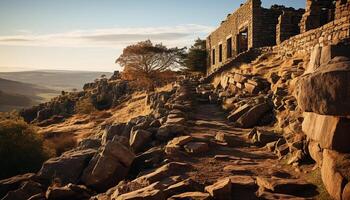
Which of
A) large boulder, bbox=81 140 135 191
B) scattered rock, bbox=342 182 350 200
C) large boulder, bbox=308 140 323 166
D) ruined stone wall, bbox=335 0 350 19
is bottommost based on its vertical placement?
large boulder, bbox=81 140 135 191

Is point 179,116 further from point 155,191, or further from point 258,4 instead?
point 258,4

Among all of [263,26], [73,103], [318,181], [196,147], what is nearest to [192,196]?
[318,181]

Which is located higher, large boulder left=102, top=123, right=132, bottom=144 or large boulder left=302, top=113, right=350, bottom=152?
large boulder left=302, top=113, right=350, bottom=152

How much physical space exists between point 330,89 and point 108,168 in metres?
5.66

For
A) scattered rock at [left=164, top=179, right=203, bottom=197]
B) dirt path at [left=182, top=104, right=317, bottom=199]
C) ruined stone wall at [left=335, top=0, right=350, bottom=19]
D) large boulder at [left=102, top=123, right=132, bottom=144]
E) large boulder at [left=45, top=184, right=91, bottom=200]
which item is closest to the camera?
scattered rock at [left=164, top=179, right=203, bottom=197]

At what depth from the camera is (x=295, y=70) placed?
45.8 ft

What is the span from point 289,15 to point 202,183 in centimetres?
1676

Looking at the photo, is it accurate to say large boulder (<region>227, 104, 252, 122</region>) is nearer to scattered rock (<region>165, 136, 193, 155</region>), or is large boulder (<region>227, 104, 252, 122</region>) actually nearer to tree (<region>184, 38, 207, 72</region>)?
scattered rock (<region>165, 136, 193, 155</region>)

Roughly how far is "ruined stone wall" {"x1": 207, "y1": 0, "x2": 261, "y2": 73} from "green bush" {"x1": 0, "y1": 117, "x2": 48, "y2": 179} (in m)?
15.5

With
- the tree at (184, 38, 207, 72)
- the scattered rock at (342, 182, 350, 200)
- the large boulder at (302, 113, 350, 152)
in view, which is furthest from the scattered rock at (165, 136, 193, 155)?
the tree at (184, 38, 207, 72)

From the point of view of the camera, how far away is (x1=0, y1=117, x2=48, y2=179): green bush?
47.8 feet

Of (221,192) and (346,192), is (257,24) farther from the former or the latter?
(346,192)

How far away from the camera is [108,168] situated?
8.72 meters

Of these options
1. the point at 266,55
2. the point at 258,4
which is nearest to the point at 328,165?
the point at 266,55
